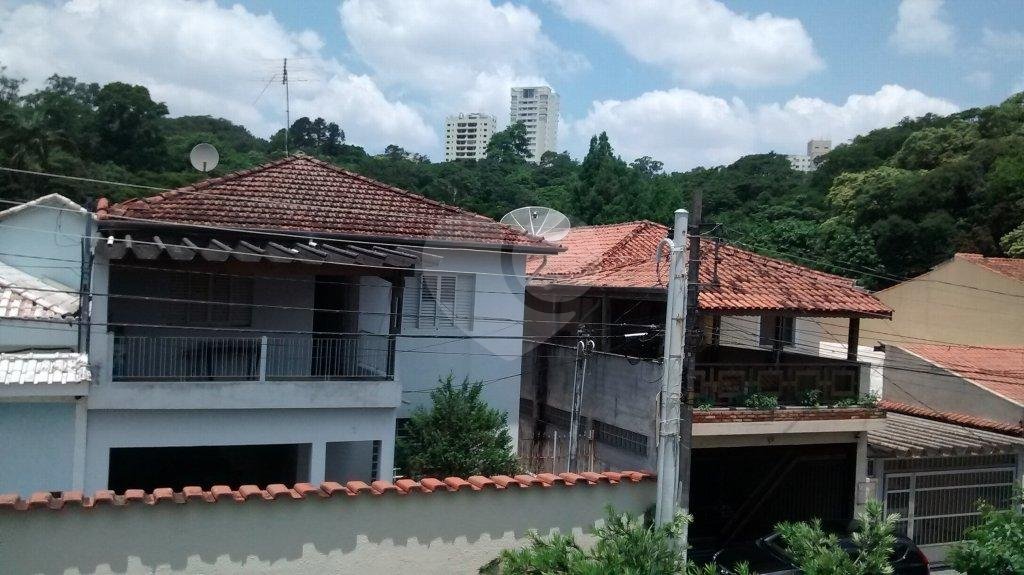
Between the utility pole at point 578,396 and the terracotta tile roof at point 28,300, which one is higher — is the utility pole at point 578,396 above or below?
below

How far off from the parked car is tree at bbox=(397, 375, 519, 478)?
379 centimetres

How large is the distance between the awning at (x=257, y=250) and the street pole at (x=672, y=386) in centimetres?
424

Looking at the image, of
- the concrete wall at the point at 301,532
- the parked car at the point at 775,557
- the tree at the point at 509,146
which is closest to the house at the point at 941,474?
the parked car at the point at 775,557

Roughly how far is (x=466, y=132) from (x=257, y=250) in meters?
116

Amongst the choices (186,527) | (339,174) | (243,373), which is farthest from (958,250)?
(186,527)

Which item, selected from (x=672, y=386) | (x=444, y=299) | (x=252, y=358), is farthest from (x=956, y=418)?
(x=252, y=358)

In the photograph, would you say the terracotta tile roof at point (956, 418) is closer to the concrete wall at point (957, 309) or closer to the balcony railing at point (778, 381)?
the balcony railing at point (778, 381)

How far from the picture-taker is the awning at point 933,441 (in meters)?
15.7

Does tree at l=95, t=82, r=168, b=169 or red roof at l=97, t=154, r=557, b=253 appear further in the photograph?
tree at l=95, t=82, r=168, b=169

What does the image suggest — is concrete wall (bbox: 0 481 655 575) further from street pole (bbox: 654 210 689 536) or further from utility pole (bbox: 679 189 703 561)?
utility pole (bbox: 679 189 703 561)

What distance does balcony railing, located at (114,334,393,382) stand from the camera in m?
13.4

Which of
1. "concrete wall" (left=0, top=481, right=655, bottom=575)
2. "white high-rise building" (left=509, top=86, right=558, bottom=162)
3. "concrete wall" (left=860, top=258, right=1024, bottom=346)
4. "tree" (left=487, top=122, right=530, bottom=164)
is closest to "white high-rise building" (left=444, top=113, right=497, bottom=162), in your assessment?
"white high-rise building" (left=509, top=86, right=558, bottom=162)

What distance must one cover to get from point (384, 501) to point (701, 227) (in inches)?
211

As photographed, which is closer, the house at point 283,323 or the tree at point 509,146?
the house at point 283,323
